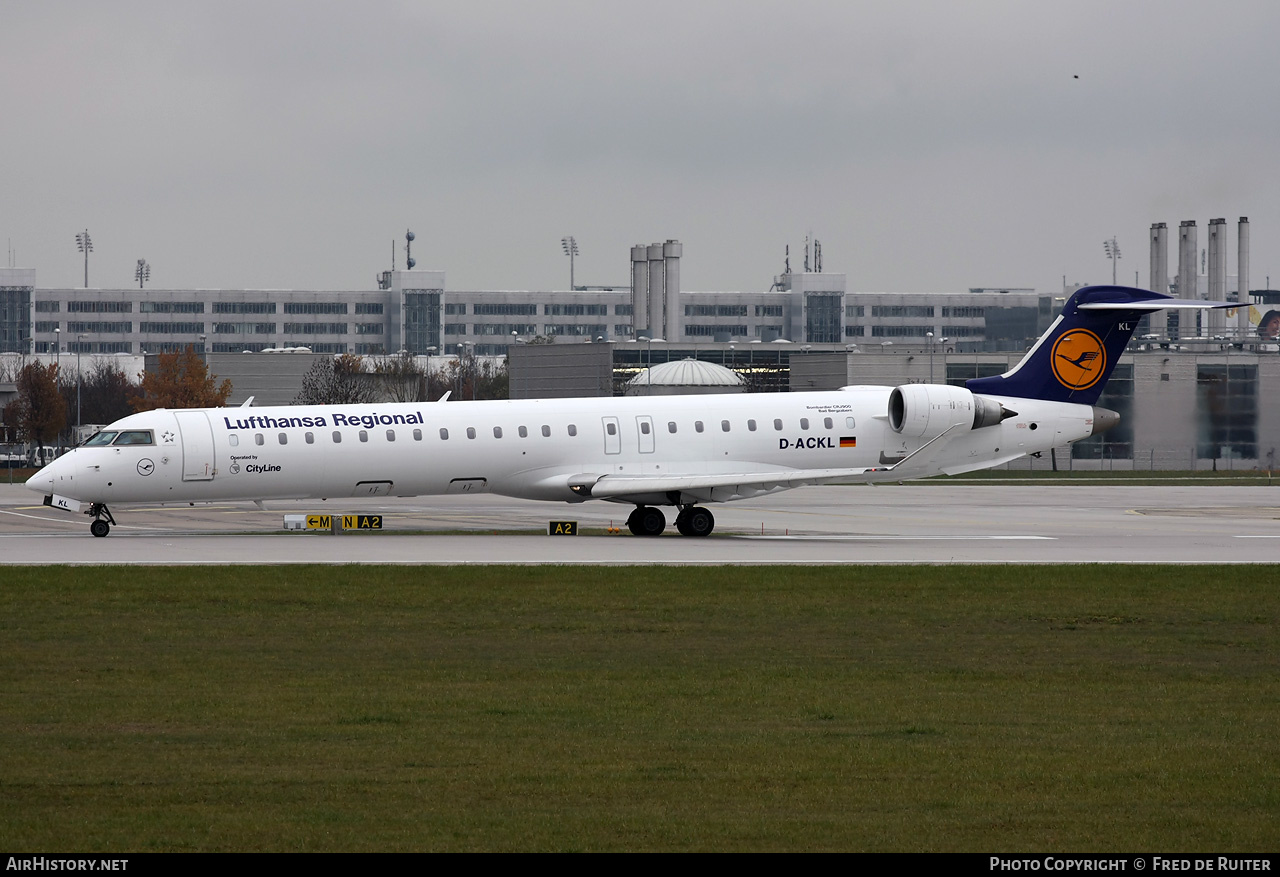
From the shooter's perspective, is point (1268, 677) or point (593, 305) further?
point (593, 305)

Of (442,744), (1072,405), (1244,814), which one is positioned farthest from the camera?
(1072,405)

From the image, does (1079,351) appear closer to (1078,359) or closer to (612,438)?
(1078,359)

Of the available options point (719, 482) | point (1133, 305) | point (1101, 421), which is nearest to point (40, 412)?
point (719, 482)

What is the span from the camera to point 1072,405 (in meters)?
37.3

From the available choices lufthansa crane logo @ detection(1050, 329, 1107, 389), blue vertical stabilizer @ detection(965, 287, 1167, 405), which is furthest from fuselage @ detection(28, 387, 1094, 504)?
lufthansa crane logo @ detection(1050, 329, 1107, 389)

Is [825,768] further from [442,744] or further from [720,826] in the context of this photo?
[442,744]

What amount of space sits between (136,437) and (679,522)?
38.7 feet

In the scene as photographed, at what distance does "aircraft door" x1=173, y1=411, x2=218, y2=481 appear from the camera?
32.6m

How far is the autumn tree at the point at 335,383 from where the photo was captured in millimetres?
99562

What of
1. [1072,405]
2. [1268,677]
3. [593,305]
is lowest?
[1268,677]

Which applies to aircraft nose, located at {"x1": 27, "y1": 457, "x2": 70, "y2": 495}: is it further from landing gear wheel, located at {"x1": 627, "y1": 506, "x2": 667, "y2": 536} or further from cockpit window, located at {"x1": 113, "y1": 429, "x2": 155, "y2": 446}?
landing gear wheel, located at {"x1": 627, "y1": 506, "x2": 667, "y2": 536}

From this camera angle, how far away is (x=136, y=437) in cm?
3272

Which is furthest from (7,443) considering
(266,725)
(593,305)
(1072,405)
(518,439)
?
(593,305)

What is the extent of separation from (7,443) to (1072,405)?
70.2 metres
